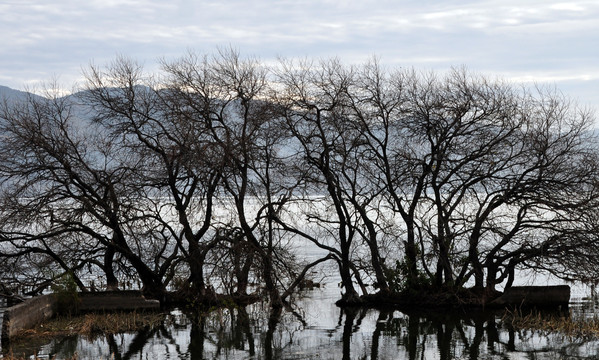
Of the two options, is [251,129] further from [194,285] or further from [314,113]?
[194,285]

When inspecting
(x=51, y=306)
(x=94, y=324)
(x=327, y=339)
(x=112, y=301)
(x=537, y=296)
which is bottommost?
(x=327, y=339)

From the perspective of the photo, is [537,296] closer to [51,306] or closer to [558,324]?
[558,324]

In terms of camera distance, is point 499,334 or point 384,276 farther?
point 384,276

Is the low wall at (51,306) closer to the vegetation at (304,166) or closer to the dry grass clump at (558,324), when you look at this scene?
the vegetation at (304,166)

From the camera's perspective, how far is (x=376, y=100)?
28672mm

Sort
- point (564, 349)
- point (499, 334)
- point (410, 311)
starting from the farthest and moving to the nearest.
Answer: point (410, 311) → point (499, 334) → point (564, 349)

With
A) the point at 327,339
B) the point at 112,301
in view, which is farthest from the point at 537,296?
the point at 112,301

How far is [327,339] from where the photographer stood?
75.5ft

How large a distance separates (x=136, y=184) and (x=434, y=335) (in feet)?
41.6

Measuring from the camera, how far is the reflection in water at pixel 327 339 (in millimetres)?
20719

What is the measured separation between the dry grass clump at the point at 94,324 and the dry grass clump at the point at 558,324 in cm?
1081

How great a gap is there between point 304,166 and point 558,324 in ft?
34.3

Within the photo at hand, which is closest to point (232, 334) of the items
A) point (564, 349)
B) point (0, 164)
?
point (564, 349)

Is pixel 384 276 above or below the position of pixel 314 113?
below
